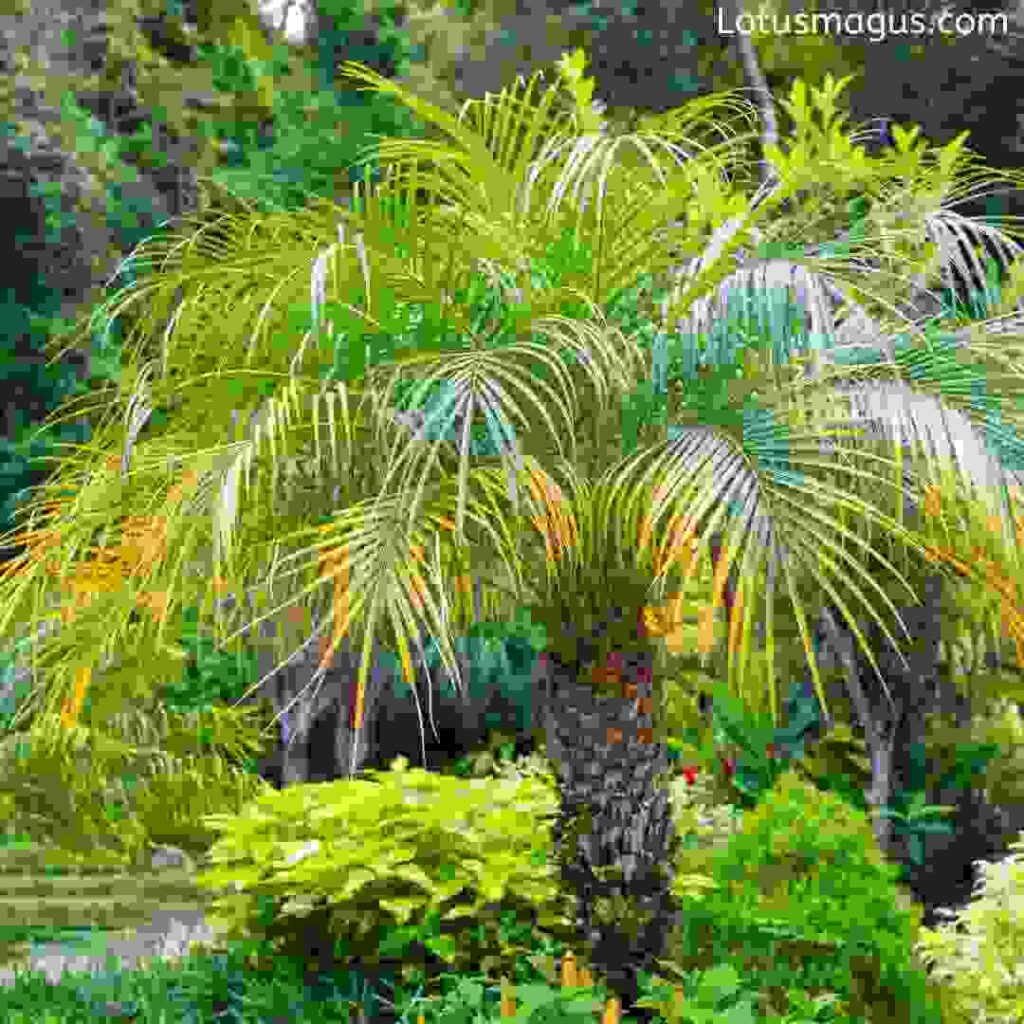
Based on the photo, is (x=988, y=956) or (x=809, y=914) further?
(x=988, y=956)

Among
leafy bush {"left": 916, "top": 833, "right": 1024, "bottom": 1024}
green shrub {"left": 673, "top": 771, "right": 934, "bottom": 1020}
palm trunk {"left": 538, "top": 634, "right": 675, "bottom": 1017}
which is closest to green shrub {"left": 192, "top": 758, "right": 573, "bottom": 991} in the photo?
palm trunk {"left": 538, "top": 634, "right": 675, "bottom": 1017}

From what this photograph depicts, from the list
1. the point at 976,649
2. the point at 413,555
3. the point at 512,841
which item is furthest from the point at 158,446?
the point at 976,649

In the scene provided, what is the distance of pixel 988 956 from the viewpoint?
6824mm

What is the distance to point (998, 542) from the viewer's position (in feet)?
15.6

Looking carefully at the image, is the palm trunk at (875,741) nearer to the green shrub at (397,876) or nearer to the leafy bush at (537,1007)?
→ the green shrub at (397,876)

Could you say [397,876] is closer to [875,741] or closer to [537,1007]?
[537,1007]

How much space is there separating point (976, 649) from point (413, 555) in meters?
6.76

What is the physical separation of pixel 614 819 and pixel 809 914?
1.25 m

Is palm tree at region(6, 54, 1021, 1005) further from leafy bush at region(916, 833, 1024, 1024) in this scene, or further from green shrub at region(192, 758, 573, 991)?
leafy bush at region(916, 833, 1024, 1024)

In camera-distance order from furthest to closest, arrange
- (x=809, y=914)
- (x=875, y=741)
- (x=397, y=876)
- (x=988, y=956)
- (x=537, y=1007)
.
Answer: (x=875, y=741), (x=988, y=956), (x=809, y=914), (x=397, y=876), (x=537, y=1007)

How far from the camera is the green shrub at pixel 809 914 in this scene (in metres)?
6.02

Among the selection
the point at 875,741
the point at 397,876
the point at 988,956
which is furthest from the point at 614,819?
the point at 875,741

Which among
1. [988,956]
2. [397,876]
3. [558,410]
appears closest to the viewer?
[558,410]

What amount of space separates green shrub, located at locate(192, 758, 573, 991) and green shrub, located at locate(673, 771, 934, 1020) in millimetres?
669
